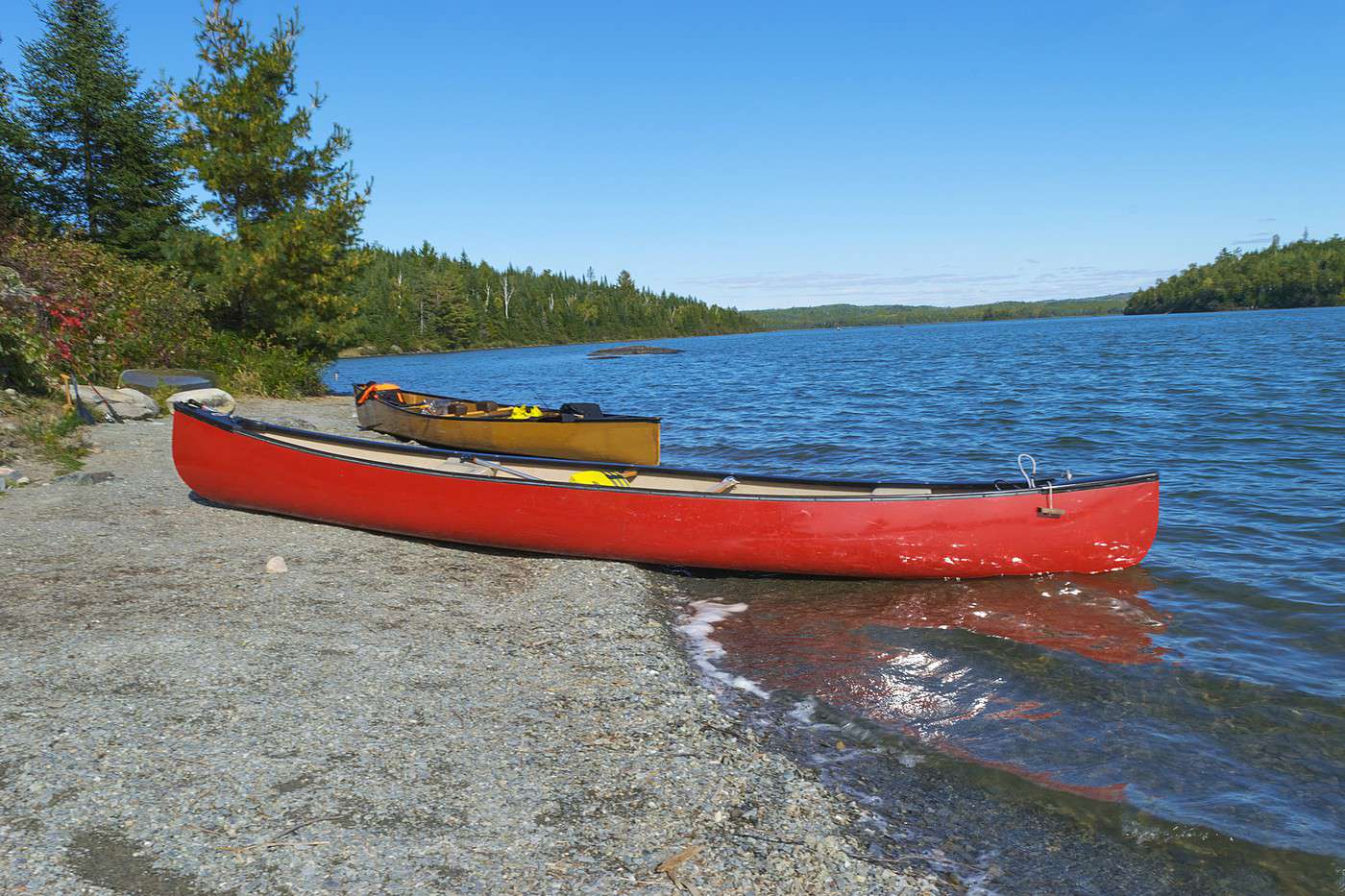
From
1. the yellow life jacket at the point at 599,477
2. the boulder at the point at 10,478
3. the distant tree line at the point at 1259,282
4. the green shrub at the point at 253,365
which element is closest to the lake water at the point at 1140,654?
the yellow life jacket at the point at 599,477

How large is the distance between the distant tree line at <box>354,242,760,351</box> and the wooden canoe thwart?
54795 millimetres

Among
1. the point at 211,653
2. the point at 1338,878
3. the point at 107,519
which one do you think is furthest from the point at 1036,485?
the point at 107,519

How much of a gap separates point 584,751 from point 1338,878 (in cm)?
374

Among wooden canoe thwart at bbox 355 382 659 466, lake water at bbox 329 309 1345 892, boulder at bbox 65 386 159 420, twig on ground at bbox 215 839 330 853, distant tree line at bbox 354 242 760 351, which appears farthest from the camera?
distant tree line at bbox 354 242 760 351

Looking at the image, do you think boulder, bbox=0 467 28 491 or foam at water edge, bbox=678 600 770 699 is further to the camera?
boulder, bbox=0 467 28 491

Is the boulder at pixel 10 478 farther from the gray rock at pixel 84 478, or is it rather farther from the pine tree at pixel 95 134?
the pine tree at pixel 95 134

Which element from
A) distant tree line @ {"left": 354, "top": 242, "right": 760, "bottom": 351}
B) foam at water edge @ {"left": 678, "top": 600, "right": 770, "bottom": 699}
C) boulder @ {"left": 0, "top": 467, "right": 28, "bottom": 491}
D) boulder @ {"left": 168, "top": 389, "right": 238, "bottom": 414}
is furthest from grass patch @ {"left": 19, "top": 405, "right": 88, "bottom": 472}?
distant tree line @ {"left": 354, "top": 242, "right": 760, "bottom": 351}

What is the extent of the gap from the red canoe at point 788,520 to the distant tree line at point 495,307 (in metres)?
63.0

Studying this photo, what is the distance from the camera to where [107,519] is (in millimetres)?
8516

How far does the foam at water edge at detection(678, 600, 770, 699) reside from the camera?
5.89 meters

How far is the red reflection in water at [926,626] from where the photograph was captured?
5512 mm

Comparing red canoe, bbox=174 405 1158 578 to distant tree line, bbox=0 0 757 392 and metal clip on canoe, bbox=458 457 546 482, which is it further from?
distant tree line, bbox=0 0 757 392

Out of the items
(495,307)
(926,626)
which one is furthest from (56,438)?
(495,307)

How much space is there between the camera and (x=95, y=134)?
868 inches
